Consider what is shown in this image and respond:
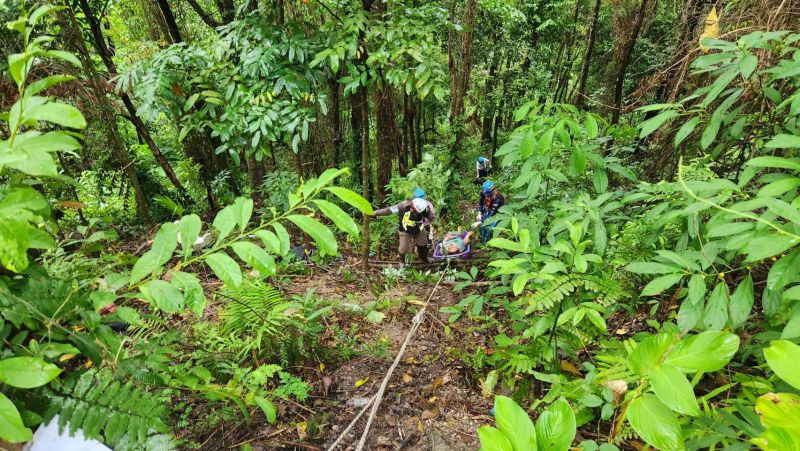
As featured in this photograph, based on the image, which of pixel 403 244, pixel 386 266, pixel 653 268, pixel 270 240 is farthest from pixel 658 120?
pixel 386 266

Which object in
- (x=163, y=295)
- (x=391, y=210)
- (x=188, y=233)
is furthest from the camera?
(x=391, y=210)

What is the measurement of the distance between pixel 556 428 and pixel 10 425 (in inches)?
45.0

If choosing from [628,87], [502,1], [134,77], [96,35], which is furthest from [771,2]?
[628,87]

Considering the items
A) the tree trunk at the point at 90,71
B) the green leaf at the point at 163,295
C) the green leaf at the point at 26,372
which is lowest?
the green leaf at the point at 26,372

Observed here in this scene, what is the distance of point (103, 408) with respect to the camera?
1.13 metres

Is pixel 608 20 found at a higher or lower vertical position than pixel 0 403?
higher

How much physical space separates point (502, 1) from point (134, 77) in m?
8.52

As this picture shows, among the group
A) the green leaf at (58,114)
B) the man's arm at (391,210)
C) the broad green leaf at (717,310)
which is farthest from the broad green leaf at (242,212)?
the man's arm at (391,210)

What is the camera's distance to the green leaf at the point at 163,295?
3.17 ft

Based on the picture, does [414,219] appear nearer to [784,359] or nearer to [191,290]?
[191,290]

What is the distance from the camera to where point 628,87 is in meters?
11.3

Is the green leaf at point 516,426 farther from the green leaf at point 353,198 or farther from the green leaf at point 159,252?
the green leaf at point 159,252

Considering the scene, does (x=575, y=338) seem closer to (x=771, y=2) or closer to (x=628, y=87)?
(x=771, y=2)

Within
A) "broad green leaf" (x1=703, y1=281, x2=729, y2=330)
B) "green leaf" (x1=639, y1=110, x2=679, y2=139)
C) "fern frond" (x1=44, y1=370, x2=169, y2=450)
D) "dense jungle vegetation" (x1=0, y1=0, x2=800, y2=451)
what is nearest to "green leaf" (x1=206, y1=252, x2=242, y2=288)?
"dense jungle vegetation" (x1=0, y1=0, x2=800, y2=451)
